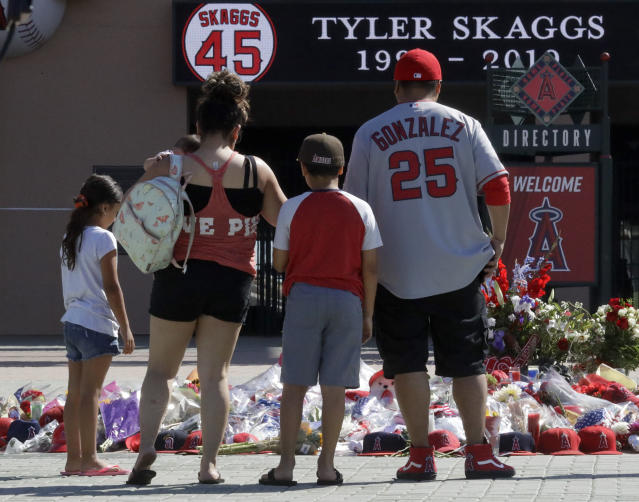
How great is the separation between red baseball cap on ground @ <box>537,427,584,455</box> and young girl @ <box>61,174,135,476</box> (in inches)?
89.0

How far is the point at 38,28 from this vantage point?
50.7 ft

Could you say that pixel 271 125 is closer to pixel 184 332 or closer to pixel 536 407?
pixel 536 407

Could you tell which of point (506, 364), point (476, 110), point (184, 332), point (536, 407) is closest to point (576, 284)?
point (506, 364)

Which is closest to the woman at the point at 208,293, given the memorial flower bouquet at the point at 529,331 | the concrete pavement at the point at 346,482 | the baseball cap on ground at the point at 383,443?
the concrete pavement at the point at 346,482

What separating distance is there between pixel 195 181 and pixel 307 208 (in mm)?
509

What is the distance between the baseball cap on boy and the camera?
18.2ft

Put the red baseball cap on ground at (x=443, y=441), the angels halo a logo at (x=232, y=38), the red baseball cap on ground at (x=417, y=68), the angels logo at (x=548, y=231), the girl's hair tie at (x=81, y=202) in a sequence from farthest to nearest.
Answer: the angels halo a logo at (x=232, y=38)
the angels logo at (x=548, y=231)
the red baseball cap on ground at (x=443, y=441)
the girl's hair tie at (x=81, y=202)
the red baseball cap on ground at (x=417, y=68)

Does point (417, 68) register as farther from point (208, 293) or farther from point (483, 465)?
point (483, 465)

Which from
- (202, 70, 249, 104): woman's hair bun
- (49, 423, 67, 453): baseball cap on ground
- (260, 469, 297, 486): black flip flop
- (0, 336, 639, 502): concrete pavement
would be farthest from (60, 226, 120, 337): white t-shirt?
(49, 423, 67, 453): baseball cap on ground

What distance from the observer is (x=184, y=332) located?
553 centimetres

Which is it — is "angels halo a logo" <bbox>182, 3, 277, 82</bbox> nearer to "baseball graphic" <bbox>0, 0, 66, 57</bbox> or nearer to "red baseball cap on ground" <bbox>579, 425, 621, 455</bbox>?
"baseball graphic" <bbox>0, 0, 66, 57</bbox>

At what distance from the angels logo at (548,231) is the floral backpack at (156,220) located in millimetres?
6926

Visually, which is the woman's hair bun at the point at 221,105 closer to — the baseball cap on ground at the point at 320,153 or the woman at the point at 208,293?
the woman at the point at 208,293

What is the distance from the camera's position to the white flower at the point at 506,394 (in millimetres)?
7273
